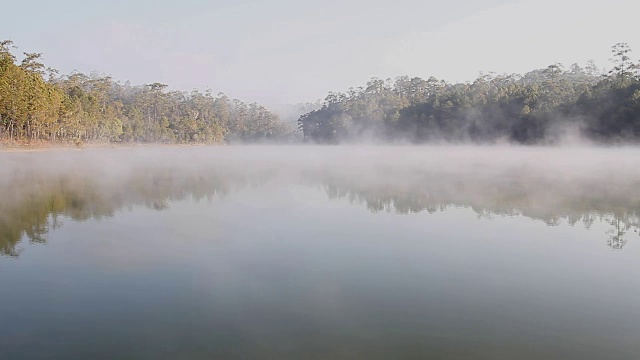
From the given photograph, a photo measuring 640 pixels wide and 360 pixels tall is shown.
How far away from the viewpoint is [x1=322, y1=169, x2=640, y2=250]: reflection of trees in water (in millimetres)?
9383

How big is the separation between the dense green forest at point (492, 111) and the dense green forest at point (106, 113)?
47.1 feet

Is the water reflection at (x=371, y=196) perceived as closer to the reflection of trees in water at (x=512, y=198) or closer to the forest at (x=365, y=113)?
the reflection of trees in water at (x=512, y=198)

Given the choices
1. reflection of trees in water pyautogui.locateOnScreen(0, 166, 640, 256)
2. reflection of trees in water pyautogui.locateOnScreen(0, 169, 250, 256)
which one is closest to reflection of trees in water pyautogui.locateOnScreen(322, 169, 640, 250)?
reflection of trees in water pyautogui.locateOnScreen(0, 166, 640, 256)

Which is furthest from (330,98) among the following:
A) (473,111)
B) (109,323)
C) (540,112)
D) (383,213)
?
(109,323)

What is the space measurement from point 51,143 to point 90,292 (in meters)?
43.7

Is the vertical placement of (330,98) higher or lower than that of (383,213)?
higher

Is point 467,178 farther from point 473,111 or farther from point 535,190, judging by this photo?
point 473,111

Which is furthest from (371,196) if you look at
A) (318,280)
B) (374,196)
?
(318,280)

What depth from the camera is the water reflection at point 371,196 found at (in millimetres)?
8883

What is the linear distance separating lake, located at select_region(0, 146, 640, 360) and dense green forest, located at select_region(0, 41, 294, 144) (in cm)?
2664

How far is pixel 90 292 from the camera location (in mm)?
4727

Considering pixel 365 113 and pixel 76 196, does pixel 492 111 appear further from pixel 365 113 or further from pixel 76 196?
pixel 76 196

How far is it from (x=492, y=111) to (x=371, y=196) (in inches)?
1865

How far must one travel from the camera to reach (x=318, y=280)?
5.22 m
